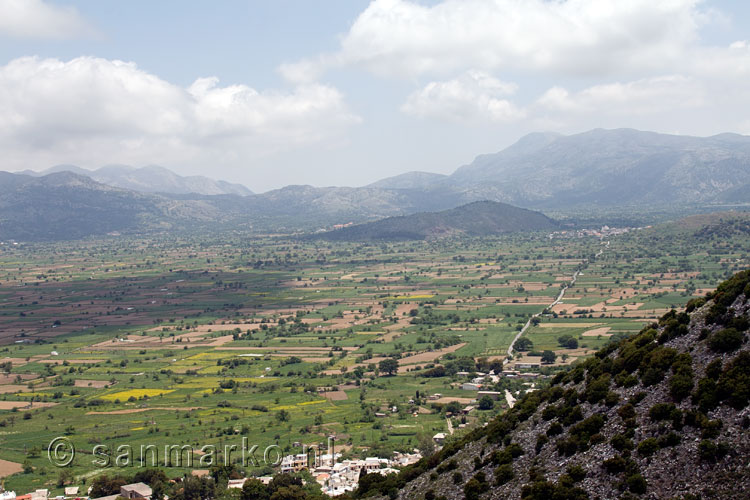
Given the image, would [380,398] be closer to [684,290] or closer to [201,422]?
[201,422]

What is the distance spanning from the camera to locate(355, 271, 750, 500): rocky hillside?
25.5 metres

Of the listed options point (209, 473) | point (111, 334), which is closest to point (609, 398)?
point (209, 473)

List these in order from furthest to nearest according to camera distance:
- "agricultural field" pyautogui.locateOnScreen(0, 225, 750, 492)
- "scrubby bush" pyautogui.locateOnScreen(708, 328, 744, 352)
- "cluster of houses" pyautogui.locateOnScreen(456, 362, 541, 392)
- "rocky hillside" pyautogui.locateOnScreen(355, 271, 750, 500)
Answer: "cluster of houses" pyautogui.locateOnScreen(456, 362, 541, 392), "agricultural field" pyautogui.locateOnScreen(0, 225, 750, 492), "scrubby bush" pyautogui.locateOnScreen(708, 328, 744, 352), "rocky hillside" pyautogui.locateOnScreen(355, 271, 750, 500)

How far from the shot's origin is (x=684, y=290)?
430 feet

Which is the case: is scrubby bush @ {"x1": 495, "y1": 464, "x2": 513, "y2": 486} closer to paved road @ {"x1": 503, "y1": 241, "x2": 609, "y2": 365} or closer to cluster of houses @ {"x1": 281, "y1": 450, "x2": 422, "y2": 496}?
cluster of houses @ {"x1": 281, "y1": 450, "x2": 422, "y2": 496}

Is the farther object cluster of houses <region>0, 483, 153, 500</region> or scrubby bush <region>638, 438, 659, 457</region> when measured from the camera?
cluster of houses <region>0, 483, 153, 500</region>

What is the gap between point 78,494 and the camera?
48.9 metres

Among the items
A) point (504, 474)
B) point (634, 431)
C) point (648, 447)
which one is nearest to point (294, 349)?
point (504, 474)

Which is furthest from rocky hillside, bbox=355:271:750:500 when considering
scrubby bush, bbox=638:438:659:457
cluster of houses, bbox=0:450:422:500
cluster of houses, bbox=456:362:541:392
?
cluster of houses, bbox=456:362:541:392

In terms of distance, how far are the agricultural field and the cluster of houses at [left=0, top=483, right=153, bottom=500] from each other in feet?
6.61

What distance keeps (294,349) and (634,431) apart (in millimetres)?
78989

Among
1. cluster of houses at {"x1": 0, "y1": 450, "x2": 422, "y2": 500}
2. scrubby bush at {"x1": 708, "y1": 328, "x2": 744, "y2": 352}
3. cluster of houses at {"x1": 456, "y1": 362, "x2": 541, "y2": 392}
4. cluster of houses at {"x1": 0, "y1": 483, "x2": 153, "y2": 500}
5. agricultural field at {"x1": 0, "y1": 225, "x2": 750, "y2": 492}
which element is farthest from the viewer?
cluster of houses at {"x1": 456, "y1": 362, "x2": 541, "y2": 392}

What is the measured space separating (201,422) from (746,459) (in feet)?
174

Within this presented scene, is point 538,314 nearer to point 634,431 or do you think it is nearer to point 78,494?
point 78,494
